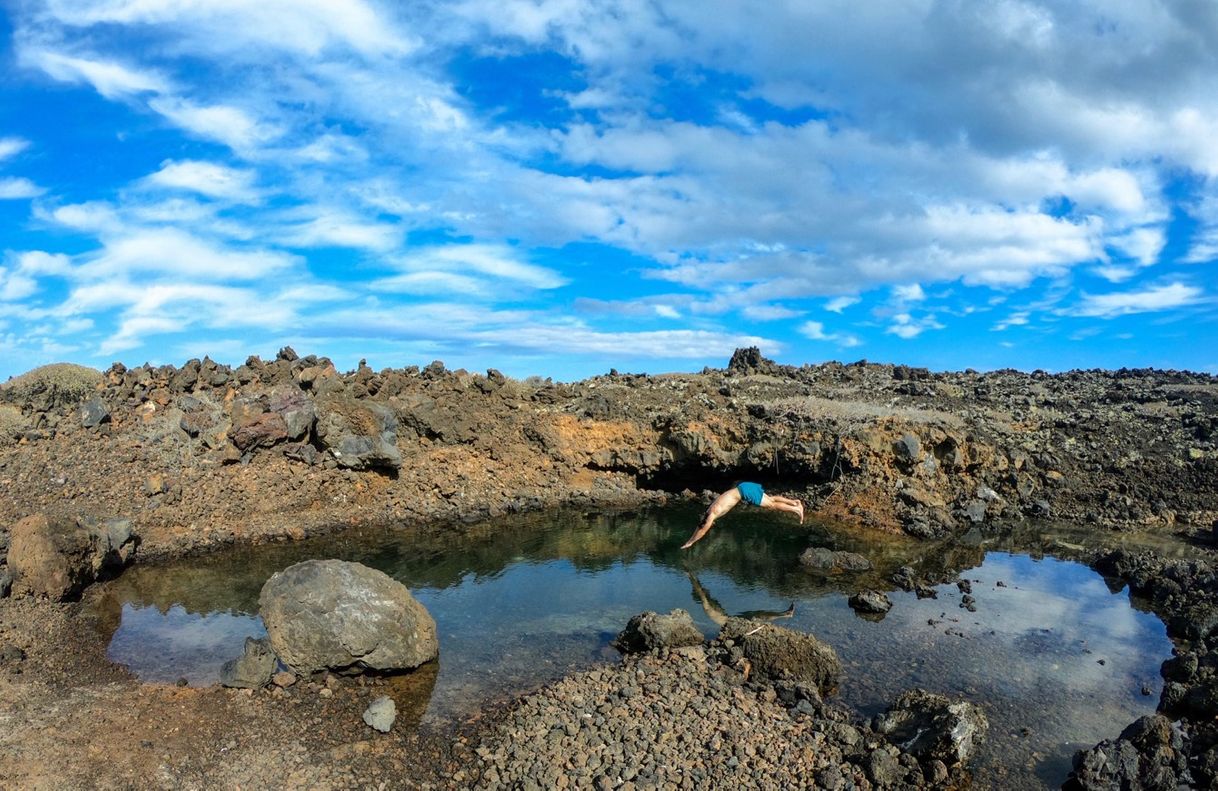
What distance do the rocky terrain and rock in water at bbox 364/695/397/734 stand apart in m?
10.5

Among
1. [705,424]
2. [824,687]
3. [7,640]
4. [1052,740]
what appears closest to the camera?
[1052,740]

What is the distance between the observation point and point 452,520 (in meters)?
25.0

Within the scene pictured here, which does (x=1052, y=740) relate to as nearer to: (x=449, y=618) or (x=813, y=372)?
(x=449, y=618)

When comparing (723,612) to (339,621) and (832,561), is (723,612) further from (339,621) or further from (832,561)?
(339,621)

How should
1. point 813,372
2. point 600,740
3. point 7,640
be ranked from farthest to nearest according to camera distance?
point 813,372 < point 7,640 < point 600,740

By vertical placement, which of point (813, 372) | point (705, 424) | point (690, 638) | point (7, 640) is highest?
point (813, 372)

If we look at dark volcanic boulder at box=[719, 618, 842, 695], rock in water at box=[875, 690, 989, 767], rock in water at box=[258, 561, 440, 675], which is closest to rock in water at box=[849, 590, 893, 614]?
dark volcanic boulder at box=[719, 618, 842, 695]

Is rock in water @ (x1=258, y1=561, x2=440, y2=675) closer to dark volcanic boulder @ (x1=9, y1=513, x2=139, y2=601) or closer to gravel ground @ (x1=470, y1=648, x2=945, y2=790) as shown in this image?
gravel ground @ (x1=470, y1=648, x2=945, y2=790)

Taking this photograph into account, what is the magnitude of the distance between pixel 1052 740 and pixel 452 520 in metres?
18.3

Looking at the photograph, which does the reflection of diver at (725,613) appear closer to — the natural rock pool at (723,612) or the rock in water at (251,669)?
the natural rock pool at (723,612)

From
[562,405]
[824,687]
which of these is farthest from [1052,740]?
[562,405]

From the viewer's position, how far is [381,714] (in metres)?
11.0

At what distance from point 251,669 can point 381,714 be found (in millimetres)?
2651

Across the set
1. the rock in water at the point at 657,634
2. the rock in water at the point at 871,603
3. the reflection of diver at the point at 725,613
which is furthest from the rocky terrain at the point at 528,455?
the rock in water at the point at 657,634
